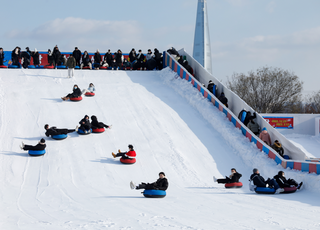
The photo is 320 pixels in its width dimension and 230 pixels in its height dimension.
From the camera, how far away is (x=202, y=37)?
44.2 meters

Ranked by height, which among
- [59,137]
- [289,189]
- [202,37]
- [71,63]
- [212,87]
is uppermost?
[202,37]

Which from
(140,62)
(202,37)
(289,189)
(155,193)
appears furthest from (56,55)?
(202,37)

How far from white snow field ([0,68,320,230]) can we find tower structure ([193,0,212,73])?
25843 millimetres

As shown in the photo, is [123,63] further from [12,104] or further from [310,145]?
[310,145]

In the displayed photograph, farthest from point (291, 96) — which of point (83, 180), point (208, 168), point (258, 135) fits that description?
point (83, 180)

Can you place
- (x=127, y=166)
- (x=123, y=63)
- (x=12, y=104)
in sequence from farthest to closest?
(x=123, y=63), (x=12, y=104), (x=127, y=166)

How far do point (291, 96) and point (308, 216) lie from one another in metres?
35.5

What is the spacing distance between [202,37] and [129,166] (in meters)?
36.1

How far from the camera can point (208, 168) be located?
11.2 meters

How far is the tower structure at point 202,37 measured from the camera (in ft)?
144

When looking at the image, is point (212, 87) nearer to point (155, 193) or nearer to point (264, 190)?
point (264, 190)

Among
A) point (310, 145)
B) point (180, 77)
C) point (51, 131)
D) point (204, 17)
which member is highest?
point (204, 17)

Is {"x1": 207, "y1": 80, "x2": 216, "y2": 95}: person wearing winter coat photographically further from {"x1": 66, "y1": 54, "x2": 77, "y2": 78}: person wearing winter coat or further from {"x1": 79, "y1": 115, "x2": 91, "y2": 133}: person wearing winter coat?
{"x1": 66, "y1": 54, "x2": 77, "y2": 78}: person wearing winter coat

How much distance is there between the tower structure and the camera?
44.0 metres
